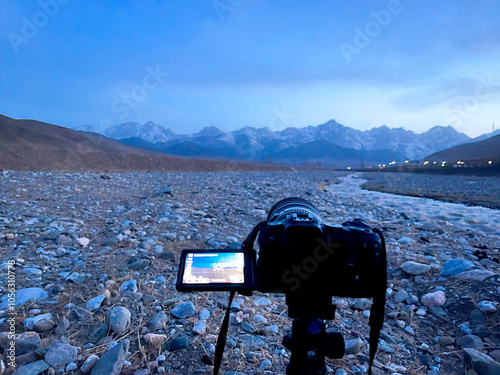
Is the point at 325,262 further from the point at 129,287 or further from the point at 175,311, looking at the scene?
the point at 129,287

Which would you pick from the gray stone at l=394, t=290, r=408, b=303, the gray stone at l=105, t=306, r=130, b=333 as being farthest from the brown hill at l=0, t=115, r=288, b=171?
the gray stone at l=394, t=290, r=408, b=303

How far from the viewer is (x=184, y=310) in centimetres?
296

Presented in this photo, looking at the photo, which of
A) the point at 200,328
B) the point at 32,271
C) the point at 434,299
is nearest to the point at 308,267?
the point at 200,328

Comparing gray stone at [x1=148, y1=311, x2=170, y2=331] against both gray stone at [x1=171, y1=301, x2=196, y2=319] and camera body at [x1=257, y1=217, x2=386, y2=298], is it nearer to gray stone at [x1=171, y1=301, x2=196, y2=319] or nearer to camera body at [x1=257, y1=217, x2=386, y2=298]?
gray stone at [x1=171, y1=301, x2=196, y2=319]

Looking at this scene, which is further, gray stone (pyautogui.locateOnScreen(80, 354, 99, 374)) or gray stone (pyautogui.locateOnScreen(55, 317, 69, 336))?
gray stone (pyautogui.locateOnScreen(55, 317, 69, 336))

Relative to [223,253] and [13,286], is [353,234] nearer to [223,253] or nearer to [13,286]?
[223,253]

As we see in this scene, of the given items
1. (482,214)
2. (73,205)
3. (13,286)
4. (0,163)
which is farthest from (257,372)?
(0,163)

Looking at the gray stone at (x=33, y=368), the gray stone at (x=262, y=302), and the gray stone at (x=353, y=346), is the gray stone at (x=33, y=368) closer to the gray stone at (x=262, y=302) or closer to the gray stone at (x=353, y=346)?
the gray stone at (x=262, y=302)

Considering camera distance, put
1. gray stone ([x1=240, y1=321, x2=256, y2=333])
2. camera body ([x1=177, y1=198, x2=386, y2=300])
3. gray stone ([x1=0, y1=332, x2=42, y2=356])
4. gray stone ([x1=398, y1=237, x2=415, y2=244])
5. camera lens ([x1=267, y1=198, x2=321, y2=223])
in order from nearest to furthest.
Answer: camera body ([x1=177, y1=198, x2=386, y2=300]) → camera lens ([x1=267, y1=198, x2=321, y2=223]) → gray stone ([x1=0, y1=332, x2=42, y2=356]) → gray stone ([x1=240, y1=321, x2=256, y2=333]) → gray stone ([x1=398, y1=237, x2=415, y2=244])

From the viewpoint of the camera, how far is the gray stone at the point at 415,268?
13.3 feet

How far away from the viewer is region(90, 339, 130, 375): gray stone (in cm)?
215

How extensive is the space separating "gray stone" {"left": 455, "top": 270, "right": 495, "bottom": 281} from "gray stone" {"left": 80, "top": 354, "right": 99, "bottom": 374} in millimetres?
3917

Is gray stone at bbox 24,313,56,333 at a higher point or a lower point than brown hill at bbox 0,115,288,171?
lower

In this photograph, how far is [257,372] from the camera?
2.30 metres
